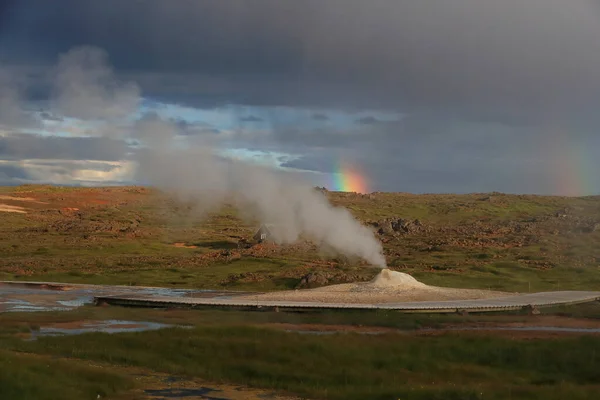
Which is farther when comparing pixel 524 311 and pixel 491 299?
pixel 491 299

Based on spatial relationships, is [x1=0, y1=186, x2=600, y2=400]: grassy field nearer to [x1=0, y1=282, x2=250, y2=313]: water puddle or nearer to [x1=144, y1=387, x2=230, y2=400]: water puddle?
[x1=144, y1=387, x2=230, y2=400]: water puddle

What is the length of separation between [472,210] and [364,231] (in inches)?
3127

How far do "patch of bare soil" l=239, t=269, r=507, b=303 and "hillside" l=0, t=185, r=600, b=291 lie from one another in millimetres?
7680

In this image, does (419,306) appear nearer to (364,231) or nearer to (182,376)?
(182,376)

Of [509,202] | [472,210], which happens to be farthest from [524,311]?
[509,202]

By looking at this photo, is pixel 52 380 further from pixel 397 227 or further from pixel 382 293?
pixel 397 227

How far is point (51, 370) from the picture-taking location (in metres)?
26.9

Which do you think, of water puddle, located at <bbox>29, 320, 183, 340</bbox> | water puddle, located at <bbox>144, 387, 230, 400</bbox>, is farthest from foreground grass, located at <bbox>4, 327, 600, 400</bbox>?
water puddle, located at <bbox>29, 320, 183, 340</bbox>

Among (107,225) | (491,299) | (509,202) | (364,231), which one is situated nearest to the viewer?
(491,299)

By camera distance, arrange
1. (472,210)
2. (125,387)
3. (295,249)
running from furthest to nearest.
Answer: (472,210) < (295,249) < (125,387)

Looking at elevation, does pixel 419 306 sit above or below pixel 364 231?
below

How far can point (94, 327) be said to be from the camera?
135 feet

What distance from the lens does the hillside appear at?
74.1 m

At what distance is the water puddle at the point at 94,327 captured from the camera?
1522 inches
